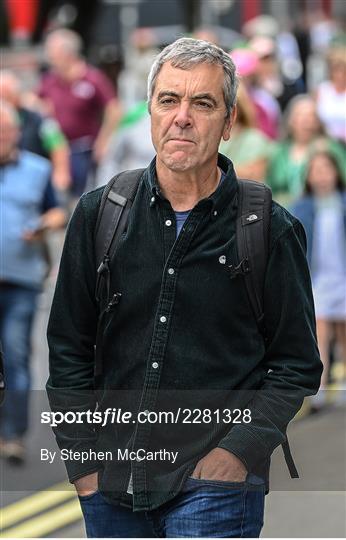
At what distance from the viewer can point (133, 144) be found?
10.4 m

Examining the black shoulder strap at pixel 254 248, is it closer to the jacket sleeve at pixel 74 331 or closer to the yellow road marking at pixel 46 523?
the jacket sleeve at pixel 74 331

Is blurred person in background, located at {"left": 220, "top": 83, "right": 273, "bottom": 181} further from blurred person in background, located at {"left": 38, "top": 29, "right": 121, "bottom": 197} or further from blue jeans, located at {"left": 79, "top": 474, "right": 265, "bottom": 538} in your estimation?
blurred person in background, located at {"left": 38, "top": 29, "right": 121, "bottom": 197}

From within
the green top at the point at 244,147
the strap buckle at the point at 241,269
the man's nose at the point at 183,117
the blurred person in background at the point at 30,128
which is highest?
the man's nose at the point at 183,117

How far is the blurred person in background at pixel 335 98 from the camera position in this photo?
14.0 m

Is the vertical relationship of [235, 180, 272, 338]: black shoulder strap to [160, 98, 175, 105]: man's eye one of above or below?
below

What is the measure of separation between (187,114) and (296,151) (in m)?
7.74

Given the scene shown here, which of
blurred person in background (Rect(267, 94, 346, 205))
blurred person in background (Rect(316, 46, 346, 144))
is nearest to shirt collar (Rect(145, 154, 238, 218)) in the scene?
blurred person in background (Rect(267, 94, 346, 205))

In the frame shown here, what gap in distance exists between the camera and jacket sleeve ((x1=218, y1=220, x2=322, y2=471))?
13.3 ft

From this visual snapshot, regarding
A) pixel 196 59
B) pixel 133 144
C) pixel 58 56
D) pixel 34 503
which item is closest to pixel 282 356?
pixel 196 59

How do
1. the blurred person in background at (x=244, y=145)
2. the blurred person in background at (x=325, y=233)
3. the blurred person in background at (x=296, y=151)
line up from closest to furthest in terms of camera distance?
the blurred person in background at (x=244, y=145)
the blurred person in background at (x=325, y=233)
the blurred person in background at (x=296, y=151)

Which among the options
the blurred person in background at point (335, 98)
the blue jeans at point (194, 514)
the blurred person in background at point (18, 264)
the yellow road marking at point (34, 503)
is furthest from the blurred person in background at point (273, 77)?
the blue jeans at point (194, 514)

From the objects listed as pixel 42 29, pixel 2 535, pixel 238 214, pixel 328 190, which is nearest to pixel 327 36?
pixel 42 29

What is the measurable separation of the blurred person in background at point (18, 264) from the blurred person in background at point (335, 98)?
563cm

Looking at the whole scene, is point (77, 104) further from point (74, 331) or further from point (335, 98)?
point (74, 331)
